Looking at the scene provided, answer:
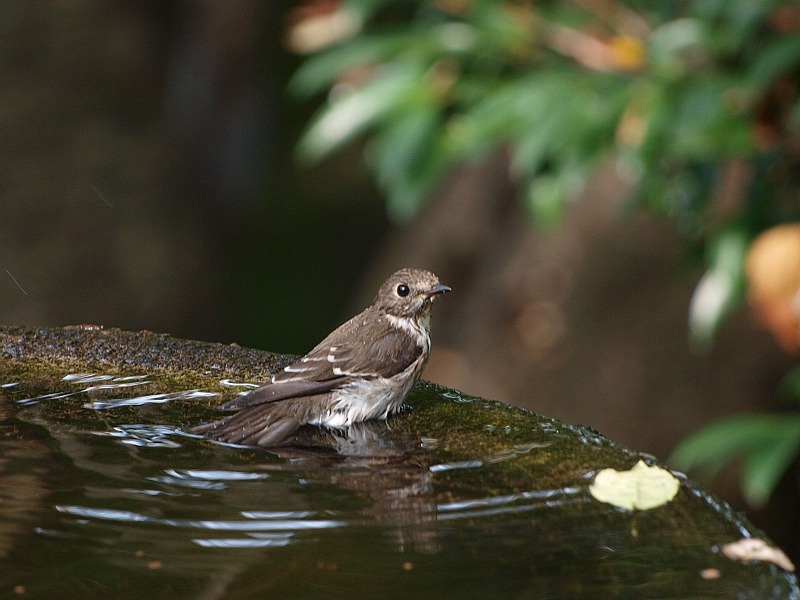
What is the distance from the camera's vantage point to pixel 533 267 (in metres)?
7.76

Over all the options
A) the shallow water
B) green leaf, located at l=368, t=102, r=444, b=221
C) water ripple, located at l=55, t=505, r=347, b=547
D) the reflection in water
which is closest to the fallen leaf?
the shallow water

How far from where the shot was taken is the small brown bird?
10.7 ft

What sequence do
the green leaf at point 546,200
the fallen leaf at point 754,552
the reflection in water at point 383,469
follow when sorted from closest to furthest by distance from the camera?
the fallen leaf at point 754,552, the reflection in water at point 383,469, the green leaf at point 546,200

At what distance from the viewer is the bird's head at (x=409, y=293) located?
14.3 feet

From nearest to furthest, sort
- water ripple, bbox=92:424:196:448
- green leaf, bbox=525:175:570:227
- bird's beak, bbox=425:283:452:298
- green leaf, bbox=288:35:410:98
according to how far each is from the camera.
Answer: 1. water ripple, bbox=92:424:196:448
2. green leaf, bbox=288:35:410:98
3. green leaf, bbox=525:175:570:227
4. bird's beak, bbox=425:283:452:298

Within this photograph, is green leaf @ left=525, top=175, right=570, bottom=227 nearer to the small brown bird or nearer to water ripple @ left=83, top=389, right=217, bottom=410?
the small brown bird

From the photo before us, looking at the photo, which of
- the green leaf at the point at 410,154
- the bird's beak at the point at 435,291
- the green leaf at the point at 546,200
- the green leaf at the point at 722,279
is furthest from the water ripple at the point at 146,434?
the green leaf at the point at 722,279

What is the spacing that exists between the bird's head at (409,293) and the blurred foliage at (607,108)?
52 cm

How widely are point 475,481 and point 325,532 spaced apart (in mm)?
542

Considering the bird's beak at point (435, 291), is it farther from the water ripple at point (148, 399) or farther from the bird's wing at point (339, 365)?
the water ripple at point (148, 399)

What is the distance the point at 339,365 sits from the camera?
12.6ft

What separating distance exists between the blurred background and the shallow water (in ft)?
2.90

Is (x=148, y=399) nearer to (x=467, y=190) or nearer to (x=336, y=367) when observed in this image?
(x=336, y=367)

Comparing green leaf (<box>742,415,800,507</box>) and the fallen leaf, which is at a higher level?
green leaf (<box>742,415,800,507</box>)
